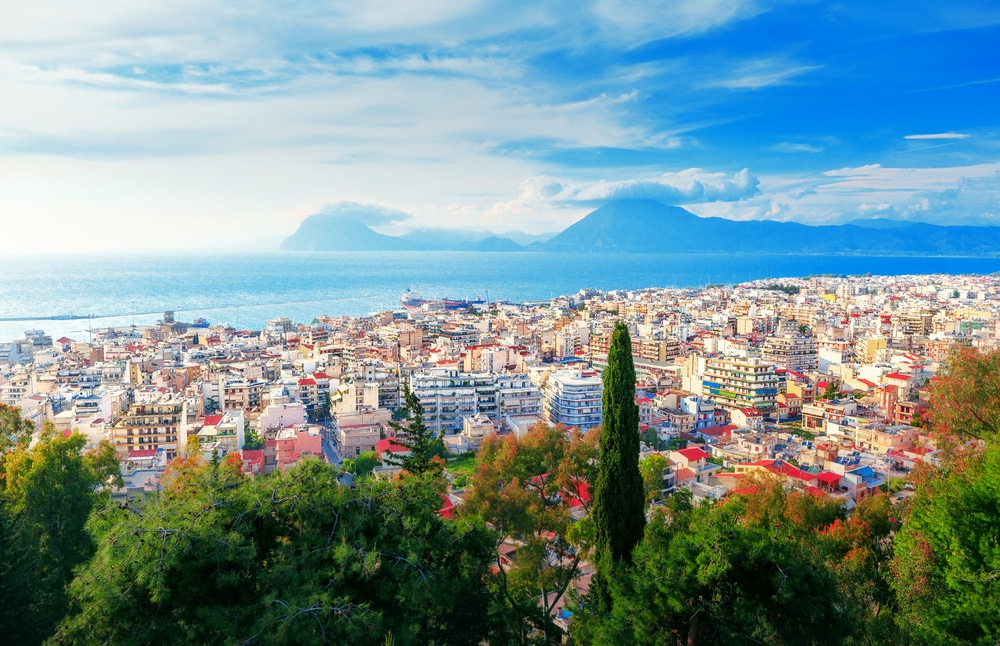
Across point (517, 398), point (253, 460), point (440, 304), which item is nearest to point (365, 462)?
point (253, 460)

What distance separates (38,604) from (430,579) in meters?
4.11

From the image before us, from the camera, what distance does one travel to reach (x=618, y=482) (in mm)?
6324

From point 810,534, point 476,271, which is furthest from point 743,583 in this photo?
point 476,271

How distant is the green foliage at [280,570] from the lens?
4.29 meters

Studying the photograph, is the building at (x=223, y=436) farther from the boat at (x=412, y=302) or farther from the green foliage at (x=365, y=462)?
the boat at (x=412, y=302)

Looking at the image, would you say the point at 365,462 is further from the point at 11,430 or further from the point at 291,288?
the point at 291,288

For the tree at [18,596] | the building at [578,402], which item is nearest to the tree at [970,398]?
the tree at [18,596]

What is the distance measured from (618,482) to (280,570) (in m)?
3.17

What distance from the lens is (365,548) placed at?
4.81m

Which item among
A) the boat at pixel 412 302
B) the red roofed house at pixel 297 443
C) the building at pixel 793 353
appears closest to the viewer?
the red roofed house at pixel 297 443

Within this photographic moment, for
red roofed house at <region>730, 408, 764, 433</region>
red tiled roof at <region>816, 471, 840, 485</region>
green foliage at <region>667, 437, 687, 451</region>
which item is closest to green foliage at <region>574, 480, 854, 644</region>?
red tiled roof at <region>816, 471, 840, 485</region>

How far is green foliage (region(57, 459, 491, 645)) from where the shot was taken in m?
4.29

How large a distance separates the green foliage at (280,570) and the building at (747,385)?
20.8 metres

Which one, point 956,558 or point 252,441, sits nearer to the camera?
point 956,558
